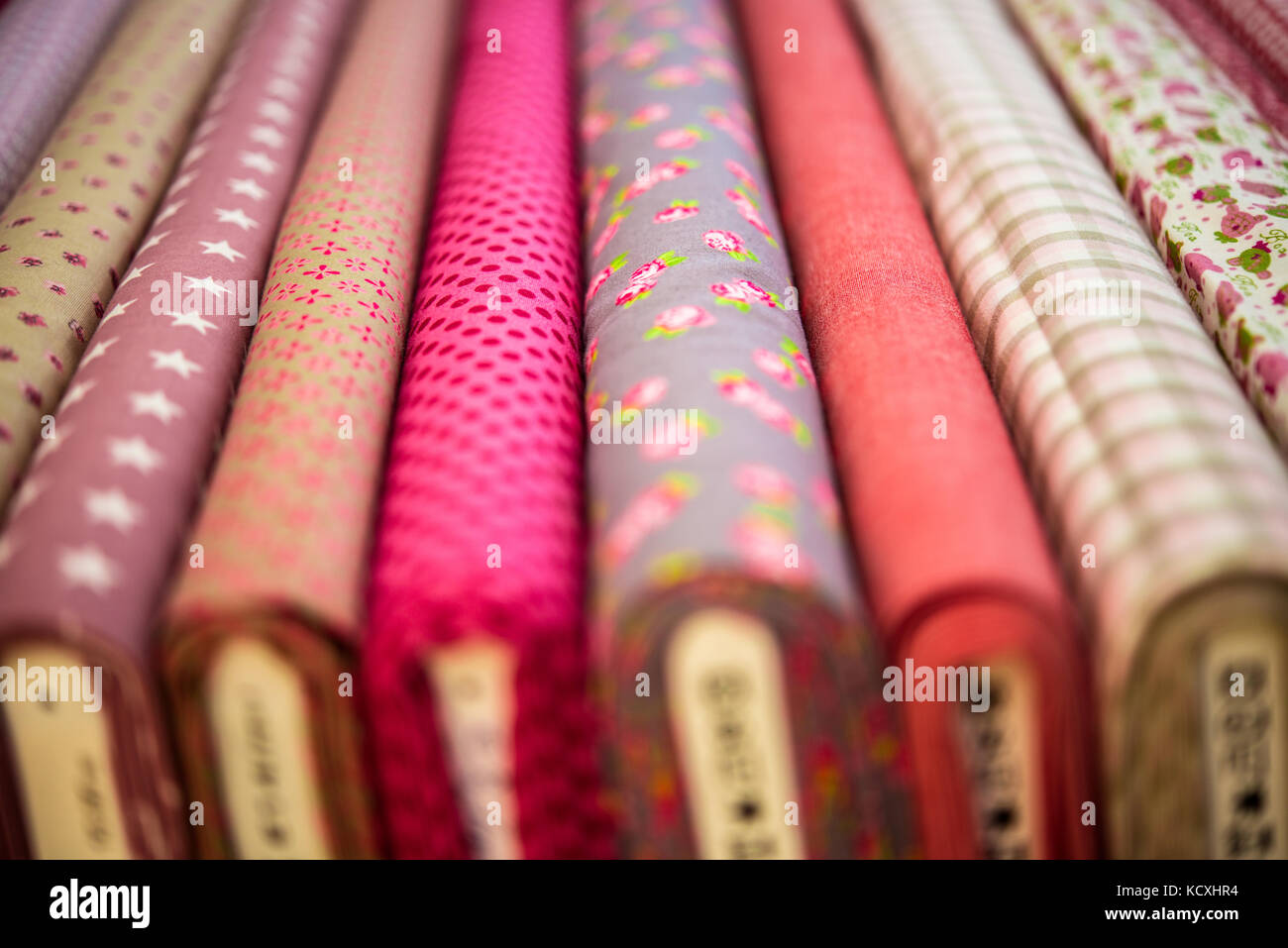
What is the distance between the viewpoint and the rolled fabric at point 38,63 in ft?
3.29

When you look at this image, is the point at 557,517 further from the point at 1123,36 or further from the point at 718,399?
the point at 1123,36

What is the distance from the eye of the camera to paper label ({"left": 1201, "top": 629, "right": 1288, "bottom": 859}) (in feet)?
1.95

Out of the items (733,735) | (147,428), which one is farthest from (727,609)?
(147,428)

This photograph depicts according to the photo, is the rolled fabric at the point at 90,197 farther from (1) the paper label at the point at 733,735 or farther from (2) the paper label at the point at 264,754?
(1) the paper label at the point at 733,735

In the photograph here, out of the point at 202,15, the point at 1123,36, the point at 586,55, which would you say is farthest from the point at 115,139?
the point at 1123,36

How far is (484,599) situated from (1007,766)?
0.32 meters

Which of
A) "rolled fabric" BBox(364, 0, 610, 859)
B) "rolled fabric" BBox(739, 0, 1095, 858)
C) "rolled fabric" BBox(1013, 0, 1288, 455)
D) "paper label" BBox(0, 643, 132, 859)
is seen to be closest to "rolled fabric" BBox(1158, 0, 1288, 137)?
"rolled fabric" BBox(1013, 0, 1288, 455)

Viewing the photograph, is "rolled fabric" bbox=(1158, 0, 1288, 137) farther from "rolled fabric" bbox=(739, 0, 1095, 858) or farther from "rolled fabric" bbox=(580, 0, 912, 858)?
"rolled fabric" bbox=(580, 0, 912, 858)

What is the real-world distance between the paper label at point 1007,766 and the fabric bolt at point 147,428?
490 mm

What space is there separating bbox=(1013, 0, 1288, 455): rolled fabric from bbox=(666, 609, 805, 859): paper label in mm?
397

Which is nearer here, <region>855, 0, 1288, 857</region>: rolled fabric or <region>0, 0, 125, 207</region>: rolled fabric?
<region>855, 0, 1288, 857</region>: rolled fabric

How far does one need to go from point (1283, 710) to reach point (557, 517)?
0.44m

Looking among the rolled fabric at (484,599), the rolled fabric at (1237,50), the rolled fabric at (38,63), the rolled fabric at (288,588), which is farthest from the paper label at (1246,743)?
the rolled fabric at (38,63)
